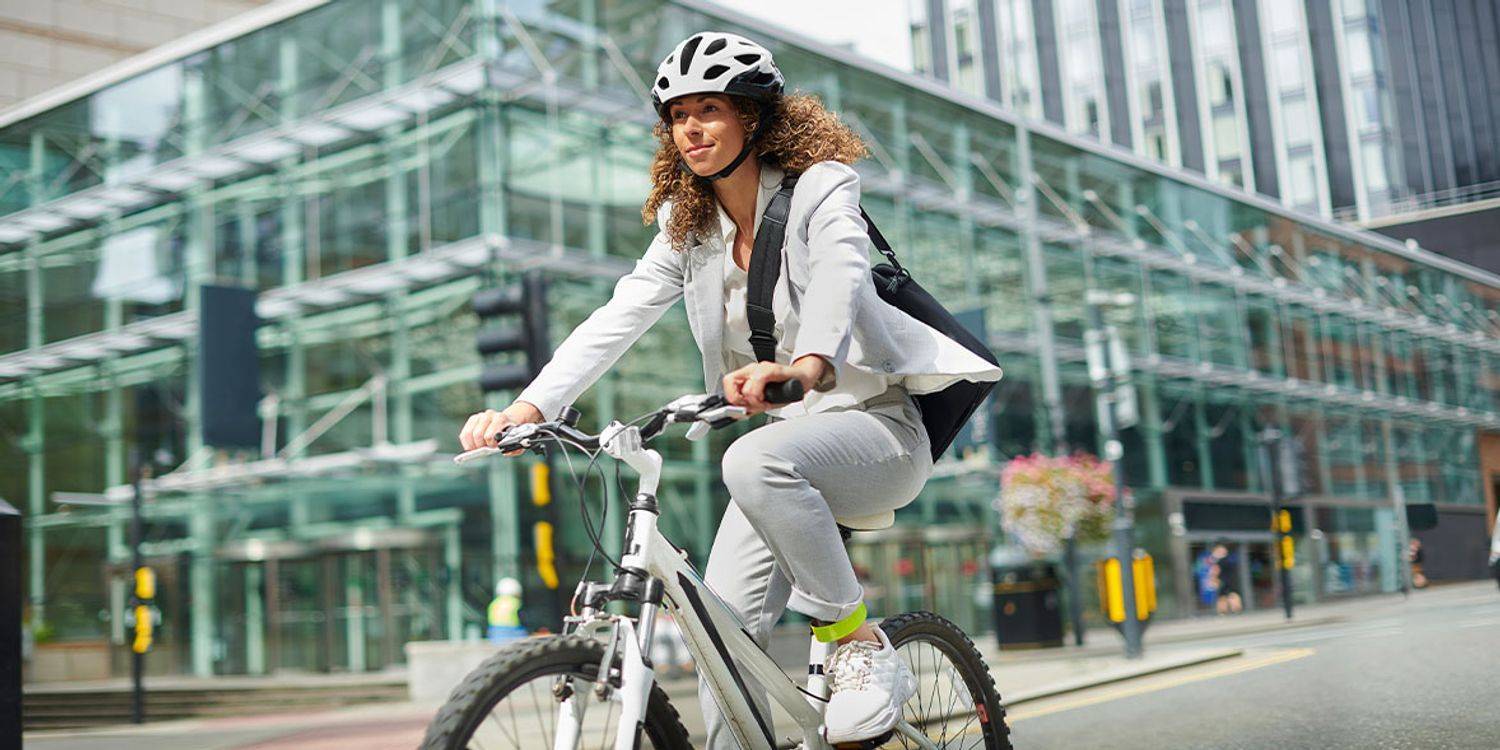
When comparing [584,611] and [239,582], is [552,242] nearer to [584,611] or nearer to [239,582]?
[239,582]

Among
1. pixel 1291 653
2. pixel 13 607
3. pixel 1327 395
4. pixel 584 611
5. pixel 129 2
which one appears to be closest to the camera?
pixel 584 611

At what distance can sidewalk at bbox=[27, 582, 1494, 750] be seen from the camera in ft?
36.0

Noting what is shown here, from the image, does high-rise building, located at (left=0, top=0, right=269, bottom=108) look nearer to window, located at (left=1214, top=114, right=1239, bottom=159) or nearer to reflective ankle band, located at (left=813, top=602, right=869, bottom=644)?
reflective ankle band, located at (left=813, top=602, right=869, bottom=644)

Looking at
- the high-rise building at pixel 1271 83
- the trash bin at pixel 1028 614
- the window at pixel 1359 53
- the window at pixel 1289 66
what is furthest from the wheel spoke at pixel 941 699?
the window at pixel 1289 66

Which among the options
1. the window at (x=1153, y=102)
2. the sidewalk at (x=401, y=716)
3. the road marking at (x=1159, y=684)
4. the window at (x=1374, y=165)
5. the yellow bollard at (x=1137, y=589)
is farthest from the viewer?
the window at (x=1153, y=102)

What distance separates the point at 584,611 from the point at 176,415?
77.5 ft

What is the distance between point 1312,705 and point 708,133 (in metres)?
5.22

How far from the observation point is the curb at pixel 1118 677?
9.98 m

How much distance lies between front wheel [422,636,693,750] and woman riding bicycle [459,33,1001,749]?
1.37 feet

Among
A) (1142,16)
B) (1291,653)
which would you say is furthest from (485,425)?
(1142,16)

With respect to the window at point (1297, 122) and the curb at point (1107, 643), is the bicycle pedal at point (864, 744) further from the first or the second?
the window at point (1297, 122)

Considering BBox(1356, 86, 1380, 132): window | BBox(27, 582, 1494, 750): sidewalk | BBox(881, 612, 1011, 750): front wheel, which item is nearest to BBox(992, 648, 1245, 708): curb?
BBox(27, 582, 1494, 750): sidewalk

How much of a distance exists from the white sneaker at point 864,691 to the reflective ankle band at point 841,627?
0.12ft

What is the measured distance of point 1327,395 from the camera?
122 ft
